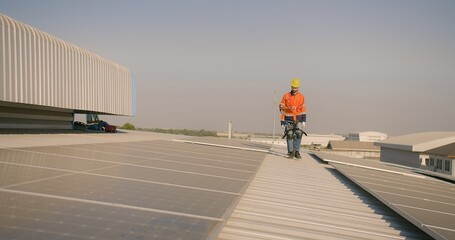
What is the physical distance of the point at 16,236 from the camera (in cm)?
192

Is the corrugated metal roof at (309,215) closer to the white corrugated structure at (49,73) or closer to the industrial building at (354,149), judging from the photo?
the white corrugated structure at (49,73)

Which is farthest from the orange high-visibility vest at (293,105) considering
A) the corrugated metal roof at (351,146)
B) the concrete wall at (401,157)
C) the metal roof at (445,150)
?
the corrugated metal roof at (351,146)

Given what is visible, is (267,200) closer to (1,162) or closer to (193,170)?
(193,170)

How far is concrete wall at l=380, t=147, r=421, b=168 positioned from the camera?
2864 cm

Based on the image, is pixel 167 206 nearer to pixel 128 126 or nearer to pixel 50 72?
pixel 50 72

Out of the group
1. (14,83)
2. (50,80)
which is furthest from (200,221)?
(50,80)

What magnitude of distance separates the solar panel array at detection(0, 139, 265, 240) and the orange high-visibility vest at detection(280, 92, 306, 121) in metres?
5.20

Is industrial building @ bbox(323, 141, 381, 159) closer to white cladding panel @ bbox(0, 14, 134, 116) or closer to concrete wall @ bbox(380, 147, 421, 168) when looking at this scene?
concrete wall @ bbox(380, 147, 421, 168)

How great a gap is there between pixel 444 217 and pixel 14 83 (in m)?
11.9

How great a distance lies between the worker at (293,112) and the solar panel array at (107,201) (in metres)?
5.19

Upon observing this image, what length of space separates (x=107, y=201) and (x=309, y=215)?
7.86 ft

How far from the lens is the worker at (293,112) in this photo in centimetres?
957

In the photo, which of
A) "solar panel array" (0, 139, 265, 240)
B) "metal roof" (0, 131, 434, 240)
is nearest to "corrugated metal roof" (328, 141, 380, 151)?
"metal roof" (0, 131, 434, 240)

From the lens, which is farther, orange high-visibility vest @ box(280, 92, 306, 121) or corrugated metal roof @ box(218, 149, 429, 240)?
orange high-visibility vest @ box(280, 92, 306, 121)
